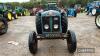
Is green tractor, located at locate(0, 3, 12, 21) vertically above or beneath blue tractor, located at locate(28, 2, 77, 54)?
beneath

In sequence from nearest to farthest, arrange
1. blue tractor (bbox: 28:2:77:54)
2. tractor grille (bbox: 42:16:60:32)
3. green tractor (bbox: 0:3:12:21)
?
1. blue tractor (bbox: 28:2:77:54)
2. tractor grille (bbox: 42:16:60:32)
3. green tractor (bbox: 0:3:12:21)

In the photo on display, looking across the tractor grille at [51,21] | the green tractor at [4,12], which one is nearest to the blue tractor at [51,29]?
the tractor grille at [51,21]

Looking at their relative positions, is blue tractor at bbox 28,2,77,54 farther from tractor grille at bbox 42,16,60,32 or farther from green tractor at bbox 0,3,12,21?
green tractor at bbox 0,3,12,21

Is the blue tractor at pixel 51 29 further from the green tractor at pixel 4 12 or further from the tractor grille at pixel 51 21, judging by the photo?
the green tractor at pixel 4 12

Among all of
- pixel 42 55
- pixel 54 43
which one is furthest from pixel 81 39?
pixel 42 55

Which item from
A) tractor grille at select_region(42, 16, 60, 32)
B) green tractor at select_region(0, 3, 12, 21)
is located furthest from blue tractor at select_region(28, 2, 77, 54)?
green tractor at select_region(0, 3, 12, 21)

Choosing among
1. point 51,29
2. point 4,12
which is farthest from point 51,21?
point 4,12

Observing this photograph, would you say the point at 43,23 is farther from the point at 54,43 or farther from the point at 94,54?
the point at 94,54

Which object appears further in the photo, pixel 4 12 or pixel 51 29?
pixel 4 12

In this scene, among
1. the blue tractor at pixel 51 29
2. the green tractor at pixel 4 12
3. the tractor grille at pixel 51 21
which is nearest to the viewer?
the blue tractor at pixel 51 29

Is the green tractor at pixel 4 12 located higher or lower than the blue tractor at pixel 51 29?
A: lower

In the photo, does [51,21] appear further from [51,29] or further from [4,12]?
[4,12]

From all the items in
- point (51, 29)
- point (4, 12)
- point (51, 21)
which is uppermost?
point (51, 21)

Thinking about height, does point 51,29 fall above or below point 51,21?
below
